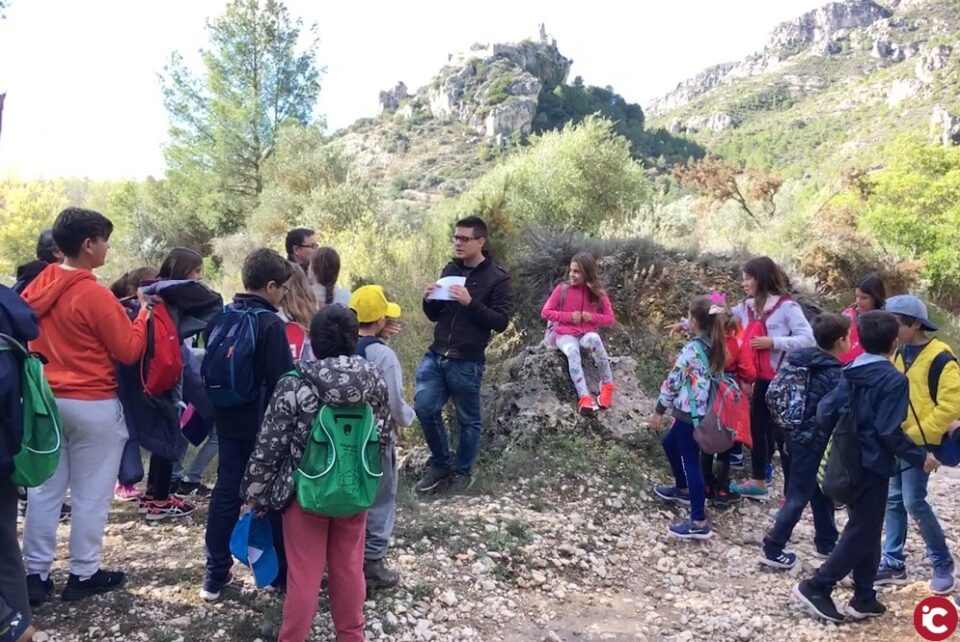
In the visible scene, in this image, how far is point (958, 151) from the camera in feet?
110

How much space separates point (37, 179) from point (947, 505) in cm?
4625

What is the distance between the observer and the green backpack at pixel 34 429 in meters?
2.40

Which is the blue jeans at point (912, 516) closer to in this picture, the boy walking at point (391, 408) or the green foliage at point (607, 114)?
the boy walking at point (391, 408)

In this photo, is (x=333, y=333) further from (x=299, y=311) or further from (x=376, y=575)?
(x=376, y=575)

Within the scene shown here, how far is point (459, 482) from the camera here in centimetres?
516

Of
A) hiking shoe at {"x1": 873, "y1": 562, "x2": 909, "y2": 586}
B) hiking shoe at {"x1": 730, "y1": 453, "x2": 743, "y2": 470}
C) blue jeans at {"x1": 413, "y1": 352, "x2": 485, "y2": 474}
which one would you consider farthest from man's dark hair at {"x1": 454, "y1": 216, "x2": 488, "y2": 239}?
hiking shoe at {"x1": 873, "y1": 562, "x2": 909, "y2": 586}

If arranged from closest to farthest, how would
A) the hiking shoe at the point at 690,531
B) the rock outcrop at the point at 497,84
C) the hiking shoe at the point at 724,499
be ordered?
the hiking shoe at the point at 690,531, the hiking shoe at the point at 724,499, the rock outcrop at the point at 497,84

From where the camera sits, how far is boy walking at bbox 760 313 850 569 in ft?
13.2

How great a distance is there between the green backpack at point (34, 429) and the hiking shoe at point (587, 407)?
4345 millimetres

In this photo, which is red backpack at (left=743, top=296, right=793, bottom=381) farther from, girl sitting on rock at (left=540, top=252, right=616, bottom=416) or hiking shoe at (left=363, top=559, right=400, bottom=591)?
hiking shoe at (left=363, top=559, right=400, bottom=591)

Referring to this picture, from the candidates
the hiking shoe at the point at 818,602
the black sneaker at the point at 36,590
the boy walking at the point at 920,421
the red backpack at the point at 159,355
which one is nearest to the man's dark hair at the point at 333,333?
the red backpack at the point at 159,355

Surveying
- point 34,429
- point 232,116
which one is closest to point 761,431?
point 34,429

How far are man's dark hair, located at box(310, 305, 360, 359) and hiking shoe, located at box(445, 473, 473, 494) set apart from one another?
267 centimetres

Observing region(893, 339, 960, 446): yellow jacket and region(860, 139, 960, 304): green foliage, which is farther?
region(860, 139, 960, 304): green foliage
